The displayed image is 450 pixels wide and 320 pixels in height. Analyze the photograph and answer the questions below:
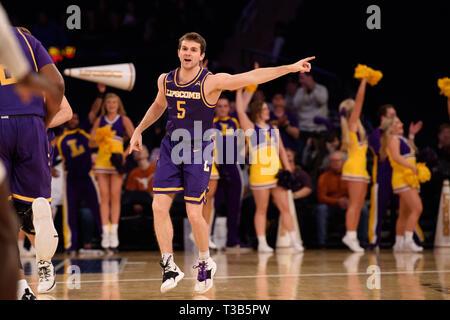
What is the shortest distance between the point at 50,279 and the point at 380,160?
629cm

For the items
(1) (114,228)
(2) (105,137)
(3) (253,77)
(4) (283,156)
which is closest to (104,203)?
(1) (114,228)

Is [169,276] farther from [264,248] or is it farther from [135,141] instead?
[264,248]

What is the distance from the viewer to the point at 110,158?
917 centimetres

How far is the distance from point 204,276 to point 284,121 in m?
5.46

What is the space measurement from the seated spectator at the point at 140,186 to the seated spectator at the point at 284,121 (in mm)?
1966

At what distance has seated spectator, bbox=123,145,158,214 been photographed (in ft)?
31.7

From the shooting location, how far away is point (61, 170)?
32.1 feet

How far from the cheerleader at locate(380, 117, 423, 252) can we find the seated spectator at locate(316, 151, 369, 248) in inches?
26.0

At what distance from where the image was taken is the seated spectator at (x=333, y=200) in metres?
9.84

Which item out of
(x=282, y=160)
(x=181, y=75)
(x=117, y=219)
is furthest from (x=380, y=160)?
(x=181, y=75)

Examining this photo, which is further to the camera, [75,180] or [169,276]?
[75,180]

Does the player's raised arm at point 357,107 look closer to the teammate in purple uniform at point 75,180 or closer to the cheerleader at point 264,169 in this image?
the cheerleader at point 264,169

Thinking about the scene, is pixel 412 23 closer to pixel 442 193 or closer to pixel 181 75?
pixel 442 193

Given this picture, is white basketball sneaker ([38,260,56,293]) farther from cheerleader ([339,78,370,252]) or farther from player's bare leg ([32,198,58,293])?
cheerleader ([339,78,370,252])
